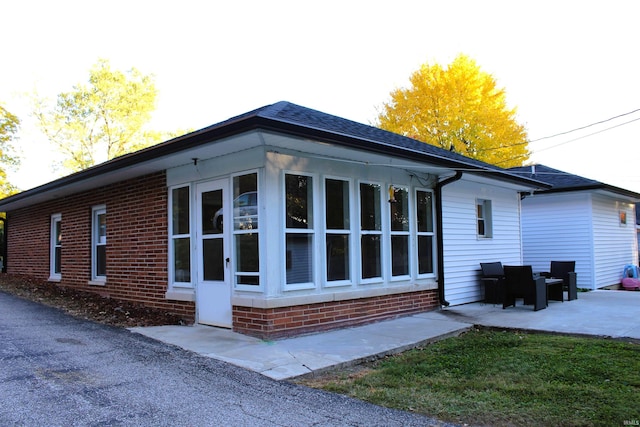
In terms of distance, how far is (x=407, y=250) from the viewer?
28.4 feet

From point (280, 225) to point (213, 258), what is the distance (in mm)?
1385

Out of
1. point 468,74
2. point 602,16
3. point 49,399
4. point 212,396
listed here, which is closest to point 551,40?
point 602,16

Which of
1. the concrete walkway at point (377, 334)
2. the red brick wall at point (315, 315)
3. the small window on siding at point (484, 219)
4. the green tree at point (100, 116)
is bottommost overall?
the concrete walkway at point (377, 334)

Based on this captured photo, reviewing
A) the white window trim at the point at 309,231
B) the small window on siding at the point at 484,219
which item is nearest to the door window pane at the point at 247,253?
the white window trim at the point at 309,231

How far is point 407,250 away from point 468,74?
16.1 m

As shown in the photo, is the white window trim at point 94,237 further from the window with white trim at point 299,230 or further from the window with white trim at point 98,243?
the window with white trim at point 299,230

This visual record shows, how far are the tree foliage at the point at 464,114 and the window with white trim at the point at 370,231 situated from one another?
600 inches

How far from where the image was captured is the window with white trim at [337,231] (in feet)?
23.5

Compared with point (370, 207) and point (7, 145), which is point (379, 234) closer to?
point (370, 207)

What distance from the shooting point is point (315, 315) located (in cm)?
676

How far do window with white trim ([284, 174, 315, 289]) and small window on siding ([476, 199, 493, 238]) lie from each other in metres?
5.65

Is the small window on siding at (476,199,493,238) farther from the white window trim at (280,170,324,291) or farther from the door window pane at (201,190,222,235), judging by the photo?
the door window pane at (201,190,222,235)

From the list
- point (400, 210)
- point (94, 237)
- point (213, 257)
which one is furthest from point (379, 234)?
point (94, 237)

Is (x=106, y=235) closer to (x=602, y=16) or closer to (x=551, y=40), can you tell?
(x=602, y=16)
